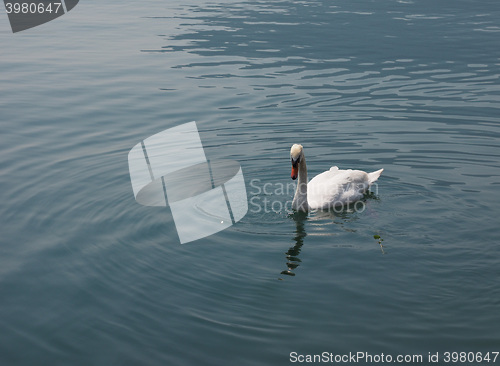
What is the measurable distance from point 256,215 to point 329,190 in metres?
1.54

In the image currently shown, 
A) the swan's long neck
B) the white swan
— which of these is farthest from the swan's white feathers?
the swan's long neck

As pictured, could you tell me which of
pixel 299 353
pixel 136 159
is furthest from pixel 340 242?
pixel 136 159

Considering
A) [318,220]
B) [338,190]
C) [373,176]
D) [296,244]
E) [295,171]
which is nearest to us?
[296,244]

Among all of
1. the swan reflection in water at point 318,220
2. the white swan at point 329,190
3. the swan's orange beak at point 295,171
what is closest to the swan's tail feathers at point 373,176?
the white swan at point 329,190

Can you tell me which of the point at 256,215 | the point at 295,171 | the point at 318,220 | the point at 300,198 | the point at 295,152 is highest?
the point at 295,152

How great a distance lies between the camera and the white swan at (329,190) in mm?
12305

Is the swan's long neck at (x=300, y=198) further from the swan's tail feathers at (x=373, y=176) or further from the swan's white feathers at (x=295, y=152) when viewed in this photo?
the swan's tail feathers at (x=373, y=176)

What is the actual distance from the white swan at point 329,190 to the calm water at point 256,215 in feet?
1.11

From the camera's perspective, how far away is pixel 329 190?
491 inches

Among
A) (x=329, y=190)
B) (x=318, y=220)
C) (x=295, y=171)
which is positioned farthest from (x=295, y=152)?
(x=318, y=220)

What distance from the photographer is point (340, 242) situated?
35.6 feet

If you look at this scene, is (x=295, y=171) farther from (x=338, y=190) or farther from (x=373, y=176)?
(x=373, y=176)

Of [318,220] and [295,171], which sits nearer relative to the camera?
[295,171]

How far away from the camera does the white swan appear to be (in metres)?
12.3
